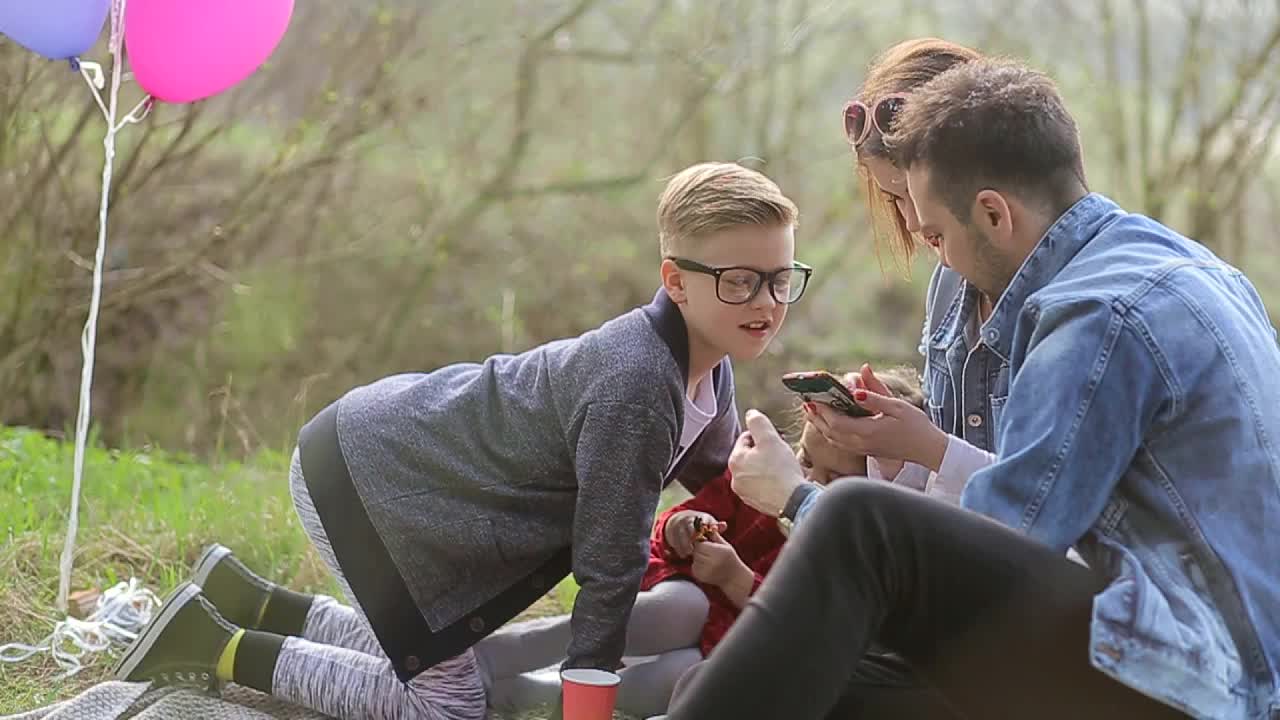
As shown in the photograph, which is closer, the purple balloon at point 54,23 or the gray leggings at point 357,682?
the gray leggings at point 357,682

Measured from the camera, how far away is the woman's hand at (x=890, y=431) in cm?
216

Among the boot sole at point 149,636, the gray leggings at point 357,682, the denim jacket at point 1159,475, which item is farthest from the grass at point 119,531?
the denim jacket at point 1159,475

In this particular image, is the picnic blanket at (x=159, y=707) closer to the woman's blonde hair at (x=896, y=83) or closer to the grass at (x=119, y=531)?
the grass at (x=119, y=531)

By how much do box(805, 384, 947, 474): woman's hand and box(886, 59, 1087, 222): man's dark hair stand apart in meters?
0.35

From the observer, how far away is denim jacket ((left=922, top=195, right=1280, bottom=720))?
1653mm

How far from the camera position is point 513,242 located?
23.0 ft

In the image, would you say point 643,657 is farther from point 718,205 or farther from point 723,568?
point 718,205

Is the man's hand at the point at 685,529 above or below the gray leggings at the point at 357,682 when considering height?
above

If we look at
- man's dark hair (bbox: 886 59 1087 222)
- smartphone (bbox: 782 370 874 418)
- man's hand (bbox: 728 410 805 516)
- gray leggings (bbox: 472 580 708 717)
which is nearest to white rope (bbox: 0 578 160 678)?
gray leggings (bbox: 472 580 708 717)

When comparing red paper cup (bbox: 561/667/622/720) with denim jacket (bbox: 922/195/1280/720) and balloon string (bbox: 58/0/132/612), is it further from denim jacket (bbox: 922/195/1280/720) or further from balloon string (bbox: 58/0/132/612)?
balloon string (bbox: 58/0/132/612)

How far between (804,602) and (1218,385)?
566 millimetres

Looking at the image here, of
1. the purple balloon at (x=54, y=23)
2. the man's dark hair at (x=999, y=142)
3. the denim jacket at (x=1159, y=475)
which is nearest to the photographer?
the denim jacket at (x=1159, y=475)

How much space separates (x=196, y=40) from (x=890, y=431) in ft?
5.97

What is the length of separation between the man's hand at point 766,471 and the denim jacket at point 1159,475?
1.39 feet
